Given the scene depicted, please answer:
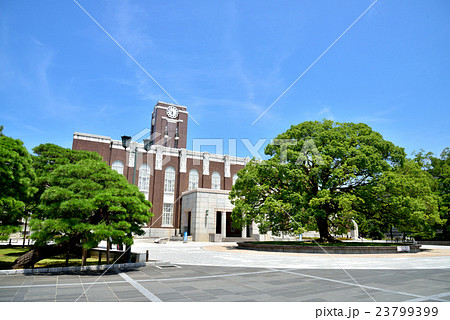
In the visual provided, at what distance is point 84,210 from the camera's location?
10188 millimetres

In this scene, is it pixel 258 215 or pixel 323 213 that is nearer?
pixel 323 213

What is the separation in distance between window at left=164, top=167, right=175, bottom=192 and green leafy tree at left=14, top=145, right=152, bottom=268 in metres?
31.2

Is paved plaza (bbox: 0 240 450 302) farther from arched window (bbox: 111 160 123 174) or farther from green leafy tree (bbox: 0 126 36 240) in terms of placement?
arched window (bbox: 111 160 123 174)

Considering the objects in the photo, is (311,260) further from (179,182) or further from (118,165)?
(118,165)

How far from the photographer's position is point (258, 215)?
22125mm

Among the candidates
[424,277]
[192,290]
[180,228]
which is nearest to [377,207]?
[424,277]

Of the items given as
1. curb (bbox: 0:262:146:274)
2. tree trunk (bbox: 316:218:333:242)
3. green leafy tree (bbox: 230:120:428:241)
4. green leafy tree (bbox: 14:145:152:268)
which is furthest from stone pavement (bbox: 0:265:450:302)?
tree trunk (bbox: 316:218:333:242)

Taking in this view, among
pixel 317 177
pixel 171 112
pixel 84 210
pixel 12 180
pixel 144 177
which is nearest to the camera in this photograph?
pixel 84 210

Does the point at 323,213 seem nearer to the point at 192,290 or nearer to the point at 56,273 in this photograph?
the point at 192,290

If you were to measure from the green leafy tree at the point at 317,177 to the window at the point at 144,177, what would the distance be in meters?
21.5

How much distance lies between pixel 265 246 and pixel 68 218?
15164 mm

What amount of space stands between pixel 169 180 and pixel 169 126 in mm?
18748

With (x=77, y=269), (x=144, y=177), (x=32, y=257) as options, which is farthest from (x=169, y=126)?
(x=77, y=269)
